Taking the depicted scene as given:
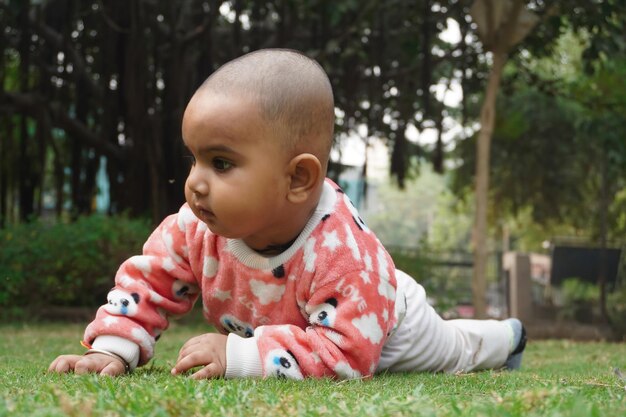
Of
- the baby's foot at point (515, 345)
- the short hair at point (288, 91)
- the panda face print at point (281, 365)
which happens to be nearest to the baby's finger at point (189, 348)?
the panda face print at point (281, 365)

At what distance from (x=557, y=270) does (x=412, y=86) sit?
2.97 metres

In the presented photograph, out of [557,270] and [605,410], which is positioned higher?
[605,410]

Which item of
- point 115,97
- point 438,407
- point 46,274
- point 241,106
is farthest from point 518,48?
point 438,407

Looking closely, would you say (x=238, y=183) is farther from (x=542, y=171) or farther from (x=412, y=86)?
(x=542, y=171)

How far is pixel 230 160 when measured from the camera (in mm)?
2580

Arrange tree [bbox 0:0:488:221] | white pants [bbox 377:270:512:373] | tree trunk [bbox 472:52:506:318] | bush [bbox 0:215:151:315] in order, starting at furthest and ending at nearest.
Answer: tree [bbox 0:0:488:221] → bush [bbox 0:215:151:315] → tree trunk [bbox 472:52:506:318] → white pants [bbox 377:270:512:373]

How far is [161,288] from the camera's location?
300 centimetres

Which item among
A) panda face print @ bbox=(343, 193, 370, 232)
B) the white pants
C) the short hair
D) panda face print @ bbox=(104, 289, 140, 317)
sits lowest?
the white pants

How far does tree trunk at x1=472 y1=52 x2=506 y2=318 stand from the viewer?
7.62m

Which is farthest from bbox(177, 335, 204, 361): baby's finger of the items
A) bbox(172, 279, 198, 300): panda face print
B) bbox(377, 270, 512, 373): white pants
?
bbox(377, 270, 512, 373): white pants

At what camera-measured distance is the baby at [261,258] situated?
8.49ft

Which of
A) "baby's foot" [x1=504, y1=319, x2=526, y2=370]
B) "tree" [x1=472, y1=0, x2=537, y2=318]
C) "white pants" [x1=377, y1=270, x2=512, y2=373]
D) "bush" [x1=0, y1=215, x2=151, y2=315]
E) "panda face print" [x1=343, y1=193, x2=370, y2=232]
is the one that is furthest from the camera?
"bush" [x1=0, y1=215, x2=151, y2=315]

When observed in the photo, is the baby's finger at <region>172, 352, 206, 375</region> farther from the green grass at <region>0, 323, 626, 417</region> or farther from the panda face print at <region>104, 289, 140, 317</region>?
the panda face print at <region>104, 289, 140, 317</region>

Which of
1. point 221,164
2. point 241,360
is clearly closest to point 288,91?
point 221,164
